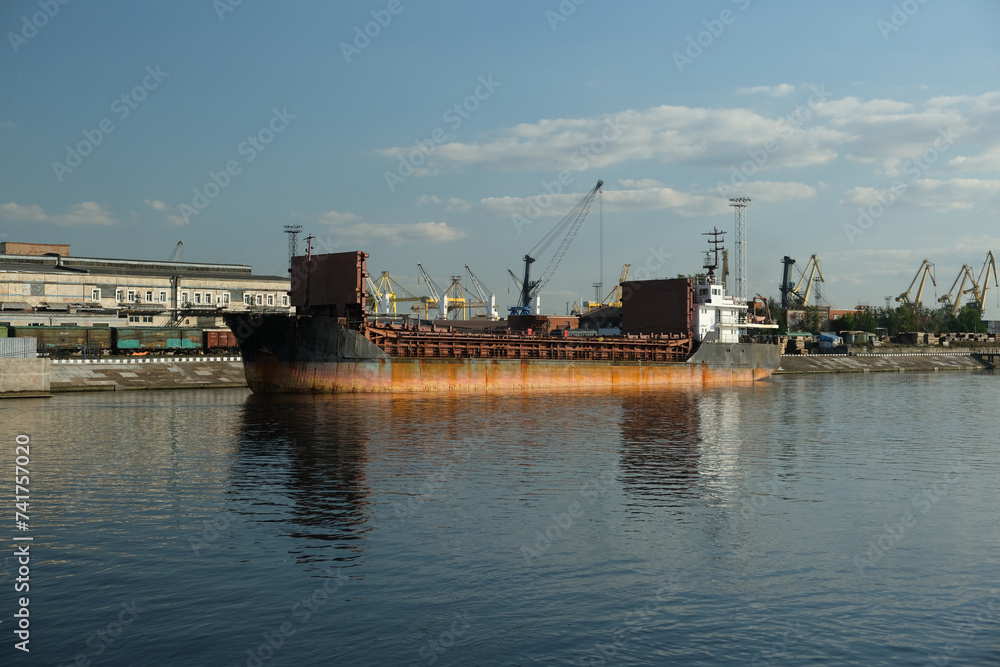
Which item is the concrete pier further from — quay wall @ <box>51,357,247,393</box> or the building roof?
the building roof

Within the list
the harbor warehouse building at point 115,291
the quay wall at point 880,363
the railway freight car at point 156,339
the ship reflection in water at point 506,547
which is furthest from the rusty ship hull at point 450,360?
the quay wall at point 880,363

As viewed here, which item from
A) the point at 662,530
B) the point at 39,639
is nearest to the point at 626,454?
the point at 662,530

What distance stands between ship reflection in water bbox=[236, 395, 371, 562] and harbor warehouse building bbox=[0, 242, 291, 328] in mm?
49755

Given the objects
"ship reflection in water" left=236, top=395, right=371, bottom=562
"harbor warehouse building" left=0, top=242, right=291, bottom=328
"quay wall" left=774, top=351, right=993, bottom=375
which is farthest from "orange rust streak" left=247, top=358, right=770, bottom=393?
"quay wall" left=774, top=351, right=993, bottom=375

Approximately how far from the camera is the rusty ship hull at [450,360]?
177 ft

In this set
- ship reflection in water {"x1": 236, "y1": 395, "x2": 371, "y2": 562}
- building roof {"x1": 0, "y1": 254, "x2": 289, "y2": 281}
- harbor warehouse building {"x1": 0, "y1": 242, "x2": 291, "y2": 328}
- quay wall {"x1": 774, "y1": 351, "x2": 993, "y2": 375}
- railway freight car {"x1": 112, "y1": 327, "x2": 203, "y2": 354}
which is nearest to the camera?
ship reflection in water {"x1": 236, "y1": 395, "x2": 371, "y2": 562}

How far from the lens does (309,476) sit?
2656 cm

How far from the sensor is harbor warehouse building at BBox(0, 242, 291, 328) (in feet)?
292

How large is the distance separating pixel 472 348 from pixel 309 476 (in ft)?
124

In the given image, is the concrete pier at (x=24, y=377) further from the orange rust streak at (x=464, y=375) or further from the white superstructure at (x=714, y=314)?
the white superstructure at (x=714, y=314)

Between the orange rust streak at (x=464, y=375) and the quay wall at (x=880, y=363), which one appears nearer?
the orange rust streak at (x=464, y=375)

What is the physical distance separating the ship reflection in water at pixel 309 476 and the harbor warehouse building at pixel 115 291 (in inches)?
1959

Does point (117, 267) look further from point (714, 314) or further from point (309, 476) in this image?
point (309, 476)

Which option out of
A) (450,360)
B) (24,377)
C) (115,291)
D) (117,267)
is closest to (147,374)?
(24,377)
